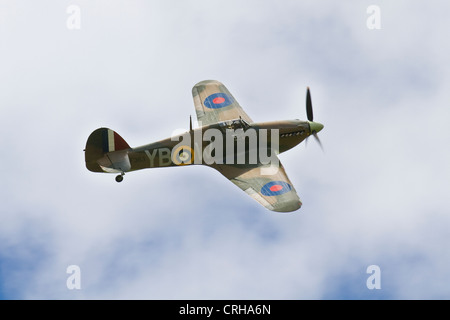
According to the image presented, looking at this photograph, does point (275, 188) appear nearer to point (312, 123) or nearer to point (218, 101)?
Result: point (312, 123)

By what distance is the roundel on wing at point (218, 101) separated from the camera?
35375 millimetres

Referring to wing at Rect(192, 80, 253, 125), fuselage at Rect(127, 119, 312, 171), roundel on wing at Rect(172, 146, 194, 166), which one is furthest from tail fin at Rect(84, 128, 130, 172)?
wing at Rect(192, 80, 253, 125)

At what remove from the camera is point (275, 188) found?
30250 mm

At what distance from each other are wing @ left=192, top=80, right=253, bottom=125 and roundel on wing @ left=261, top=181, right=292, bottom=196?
479 centimetres

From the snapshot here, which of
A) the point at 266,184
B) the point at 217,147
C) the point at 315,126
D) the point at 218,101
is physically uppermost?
the point at 218,101

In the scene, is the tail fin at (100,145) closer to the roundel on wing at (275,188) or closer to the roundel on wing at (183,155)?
the roundel on wing at (183,155)

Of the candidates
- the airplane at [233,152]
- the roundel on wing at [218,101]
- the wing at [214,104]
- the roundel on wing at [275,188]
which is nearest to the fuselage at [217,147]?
the airplane at [233,152]

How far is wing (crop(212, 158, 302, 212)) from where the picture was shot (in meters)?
29.5

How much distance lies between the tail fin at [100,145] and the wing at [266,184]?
3993mm

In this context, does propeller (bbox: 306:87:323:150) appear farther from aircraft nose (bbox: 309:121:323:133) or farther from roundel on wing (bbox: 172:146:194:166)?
roundel on wing (bbox: 172:146:194:166)

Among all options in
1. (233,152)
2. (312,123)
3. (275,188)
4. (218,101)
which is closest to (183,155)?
(233,152)

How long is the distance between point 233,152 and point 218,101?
429cm

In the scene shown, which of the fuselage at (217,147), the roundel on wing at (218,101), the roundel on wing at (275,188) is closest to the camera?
the roundel on wing at (275,188)

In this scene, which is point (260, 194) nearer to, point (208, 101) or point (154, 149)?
point (154, 149)
